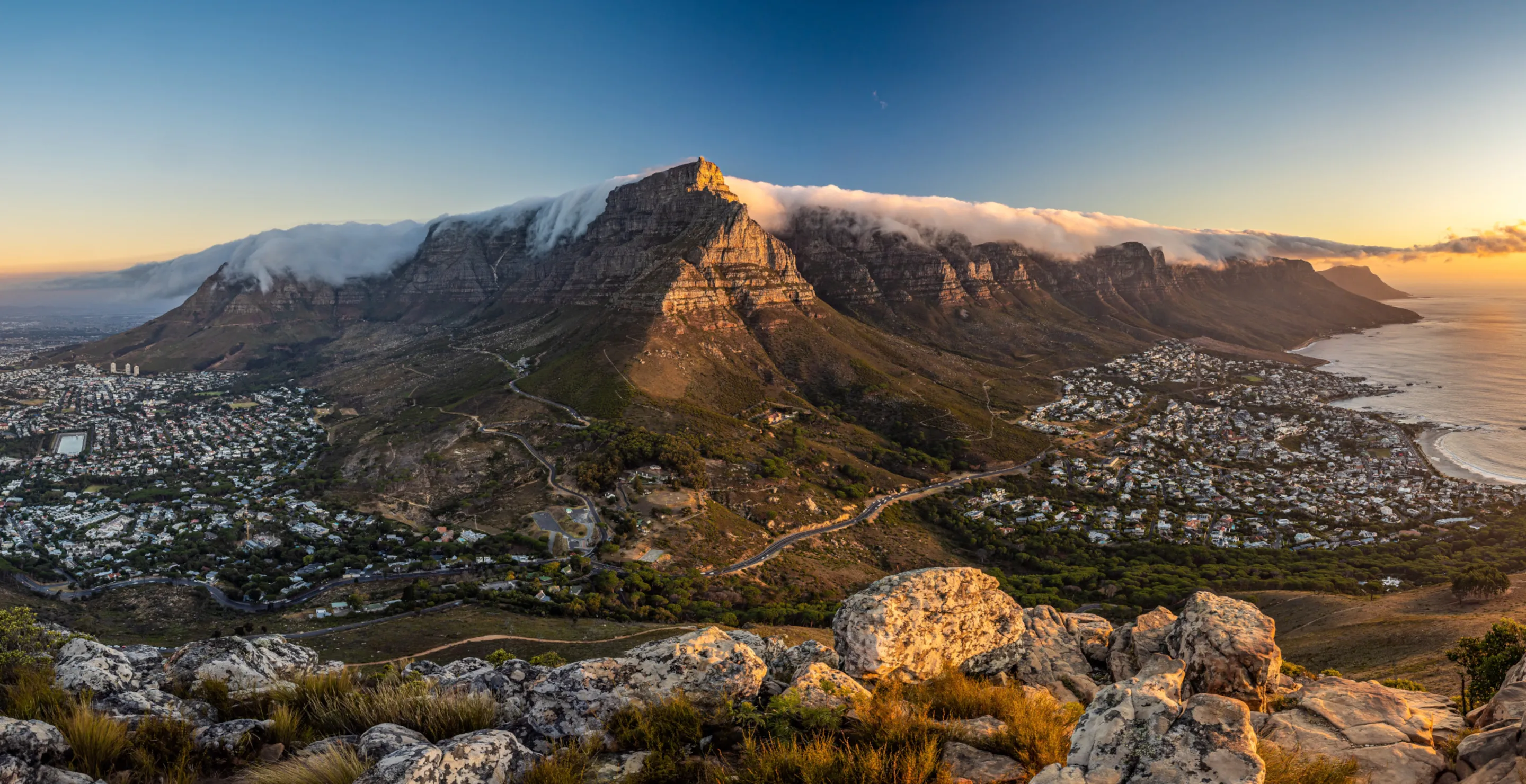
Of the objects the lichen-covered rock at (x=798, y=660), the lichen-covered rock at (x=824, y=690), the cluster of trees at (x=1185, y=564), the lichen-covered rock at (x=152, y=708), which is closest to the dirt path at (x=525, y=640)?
the lichen-covered rock at (x=798, y=660)

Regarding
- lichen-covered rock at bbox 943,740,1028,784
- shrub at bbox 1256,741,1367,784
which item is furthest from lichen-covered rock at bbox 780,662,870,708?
shrub at bbox 1256,741,1367,784

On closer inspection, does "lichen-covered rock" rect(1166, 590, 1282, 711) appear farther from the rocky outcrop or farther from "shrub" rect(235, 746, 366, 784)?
"shrub" rect(235, 746, 366, 784)

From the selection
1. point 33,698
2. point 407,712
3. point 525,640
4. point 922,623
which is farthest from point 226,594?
point 922,623

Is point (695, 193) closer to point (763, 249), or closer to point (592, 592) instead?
point (763, 249)

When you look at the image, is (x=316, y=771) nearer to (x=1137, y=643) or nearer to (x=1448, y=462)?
(x=1137, y=643)

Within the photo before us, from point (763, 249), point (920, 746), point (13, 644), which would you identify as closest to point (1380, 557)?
point (920, 746)
